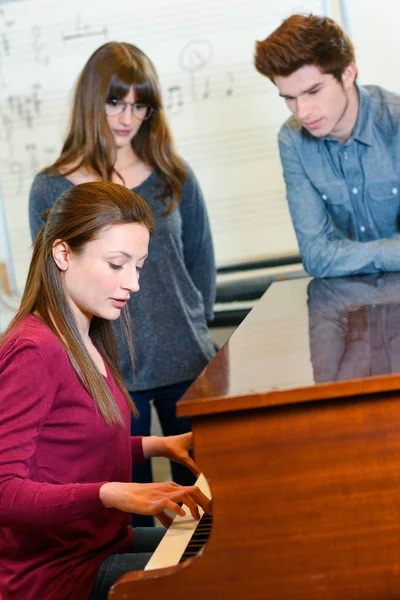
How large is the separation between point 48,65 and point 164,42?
48 centimetres

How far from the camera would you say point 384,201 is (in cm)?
247

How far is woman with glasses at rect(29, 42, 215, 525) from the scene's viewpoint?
257cm

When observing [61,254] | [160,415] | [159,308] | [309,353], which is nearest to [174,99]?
[159,308]

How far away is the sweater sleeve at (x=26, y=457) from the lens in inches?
56.3

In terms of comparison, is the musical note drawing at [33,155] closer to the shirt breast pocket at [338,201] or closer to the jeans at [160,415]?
the jeans at [160,415]

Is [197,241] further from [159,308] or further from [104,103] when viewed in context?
[104,103]

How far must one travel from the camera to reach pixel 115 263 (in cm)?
167

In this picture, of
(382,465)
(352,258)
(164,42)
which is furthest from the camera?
(164,42)

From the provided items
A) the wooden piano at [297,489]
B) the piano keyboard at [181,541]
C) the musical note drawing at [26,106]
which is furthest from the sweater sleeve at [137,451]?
the musical note drawing at [26,106]

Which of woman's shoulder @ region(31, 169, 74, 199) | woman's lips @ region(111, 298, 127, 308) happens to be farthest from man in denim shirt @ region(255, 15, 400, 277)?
woman's lips @ region(111, 298, 127, 308)

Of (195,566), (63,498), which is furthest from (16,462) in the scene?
(195,566)

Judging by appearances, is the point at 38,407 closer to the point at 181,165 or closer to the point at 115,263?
the point at 115,263

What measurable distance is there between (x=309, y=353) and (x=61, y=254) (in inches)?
21.5

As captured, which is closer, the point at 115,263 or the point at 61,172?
the point at 115,263
